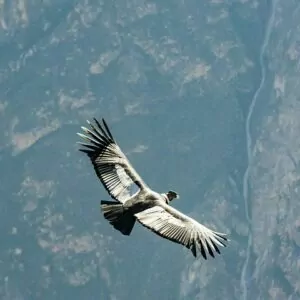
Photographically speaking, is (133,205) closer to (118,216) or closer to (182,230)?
(118,216)

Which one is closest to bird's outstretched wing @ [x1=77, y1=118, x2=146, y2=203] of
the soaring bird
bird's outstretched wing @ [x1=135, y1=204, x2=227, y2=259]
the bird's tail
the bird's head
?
the soaring bird

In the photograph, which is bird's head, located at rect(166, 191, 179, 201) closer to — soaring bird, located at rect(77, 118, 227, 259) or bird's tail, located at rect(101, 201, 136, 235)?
soaring bird, located at rect(77, 118, 227, 259)

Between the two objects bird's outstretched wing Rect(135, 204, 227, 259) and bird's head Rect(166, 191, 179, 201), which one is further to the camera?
bird's head Rect(166, 191, 179, 201)

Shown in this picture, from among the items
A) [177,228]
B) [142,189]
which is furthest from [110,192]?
[177,228]

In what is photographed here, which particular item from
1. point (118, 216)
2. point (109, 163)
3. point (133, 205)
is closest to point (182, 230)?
point (133, 205)

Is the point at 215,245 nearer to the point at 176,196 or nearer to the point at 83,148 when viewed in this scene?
the point at 176,196

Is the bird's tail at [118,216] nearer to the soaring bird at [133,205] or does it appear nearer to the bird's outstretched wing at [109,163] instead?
the soaring bird at [133,205]
